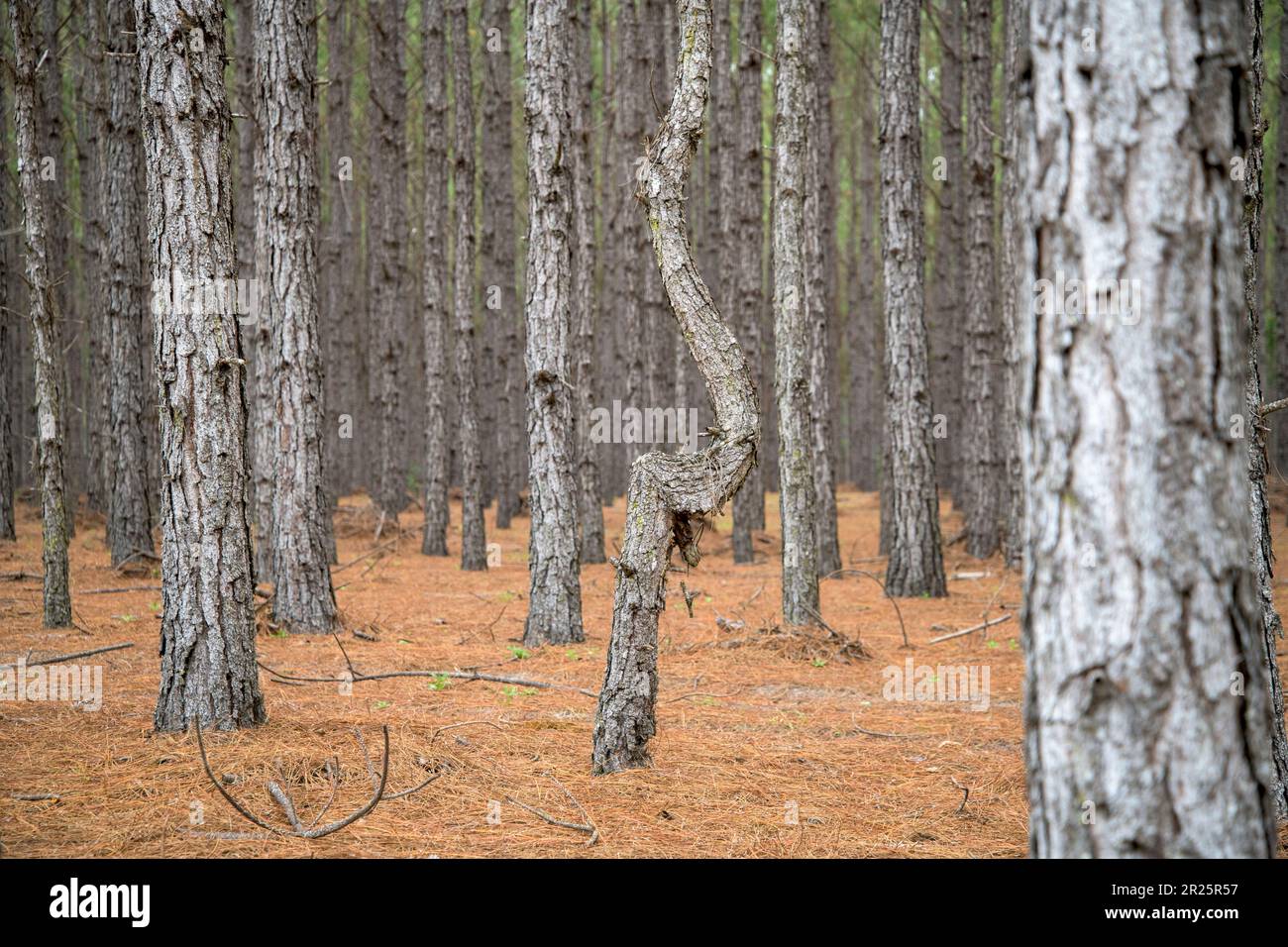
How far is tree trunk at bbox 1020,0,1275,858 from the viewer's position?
229 cm

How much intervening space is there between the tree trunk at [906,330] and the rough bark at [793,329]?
2714 mm

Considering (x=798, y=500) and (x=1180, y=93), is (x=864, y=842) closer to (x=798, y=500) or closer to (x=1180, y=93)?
(x=1180, y=93)

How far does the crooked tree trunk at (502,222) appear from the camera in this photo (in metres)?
17.8

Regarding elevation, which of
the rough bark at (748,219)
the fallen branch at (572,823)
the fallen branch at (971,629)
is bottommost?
A: the fallen branch at (971,629)

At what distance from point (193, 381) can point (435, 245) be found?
32.0 feet

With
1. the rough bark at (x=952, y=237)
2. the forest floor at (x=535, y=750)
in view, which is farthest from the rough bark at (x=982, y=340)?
the forest floor at (x=535, y=750)

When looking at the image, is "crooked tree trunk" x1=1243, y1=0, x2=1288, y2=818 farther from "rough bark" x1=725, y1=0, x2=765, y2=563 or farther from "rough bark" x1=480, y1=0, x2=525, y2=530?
"rough bark" x1=480, y1=0, x2=525, y2=530

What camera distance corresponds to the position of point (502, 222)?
18781 millimetres

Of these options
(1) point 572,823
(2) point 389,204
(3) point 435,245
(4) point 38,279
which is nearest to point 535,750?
(1) point 572,823

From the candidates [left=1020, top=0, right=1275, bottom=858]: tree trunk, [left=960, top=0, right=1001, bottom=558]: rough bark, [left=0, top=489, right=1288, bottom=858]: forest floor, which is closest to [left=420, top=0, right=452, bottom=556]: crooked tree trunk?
[left=0, top=489, right=1288, bottom=858]: forest floor

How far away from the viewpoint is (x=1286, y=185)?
1969cm

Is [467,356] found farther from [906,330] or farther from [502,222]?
[906,330]

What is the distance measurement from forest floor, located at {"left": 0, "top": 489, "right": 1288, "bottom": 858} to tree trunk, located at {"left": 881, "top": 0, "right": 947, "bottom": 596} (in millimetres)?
1298

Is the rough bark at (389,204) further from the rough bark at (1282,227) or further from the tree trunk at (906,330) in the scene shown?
the rough bark at (1282,227)
